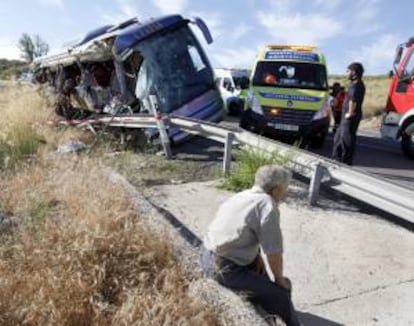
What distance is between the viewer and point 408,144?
12.2m

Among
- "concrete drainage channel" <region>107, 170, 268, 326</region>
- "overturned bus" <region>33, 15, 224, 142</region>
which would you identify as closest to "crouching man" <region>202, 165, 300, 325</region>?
"concrete drainage channel" <region>107, 170, 268, 326</region>

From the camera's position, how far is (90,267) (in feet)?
12.1

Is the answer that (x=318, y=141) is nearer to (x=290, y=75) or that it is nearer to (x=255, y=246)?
(x=290, y=75)

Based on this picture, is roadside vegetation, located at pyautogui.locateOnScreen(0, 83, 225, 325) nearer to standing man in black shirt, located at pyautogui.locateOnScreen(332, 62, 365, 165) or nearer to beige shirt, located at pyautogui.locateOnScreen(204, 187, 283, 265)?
beige shirt, located at pyautogui.locateOnScreen(204, 187, 283, 265)

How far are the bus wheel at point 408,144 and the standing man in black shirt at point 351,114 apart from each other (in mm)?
3730

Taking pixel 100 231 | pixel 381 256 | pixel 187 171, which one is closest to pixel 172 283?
pixel 100 231

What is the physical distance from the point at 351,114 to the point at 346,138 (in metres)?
0.48

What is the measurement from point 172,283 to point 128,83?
355 inches

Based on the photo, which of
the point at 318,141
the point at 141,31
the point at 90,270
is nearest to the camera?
the point at 90,270

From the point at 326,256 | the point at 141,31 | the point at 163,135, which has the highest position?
Result: the point at 141,31

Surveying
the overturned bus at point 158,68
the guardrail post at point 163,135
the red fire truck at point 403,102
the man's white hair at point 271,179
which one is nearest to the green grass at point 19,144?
the guardrail post at point 163,135

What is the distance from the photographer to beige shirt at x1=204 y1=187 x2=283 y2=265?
343 cm

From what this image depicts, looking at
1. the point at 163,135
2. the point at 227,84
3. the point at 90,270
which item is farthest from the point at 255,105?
the point at 227,84

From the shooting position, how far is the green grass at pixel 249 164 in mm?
6930
